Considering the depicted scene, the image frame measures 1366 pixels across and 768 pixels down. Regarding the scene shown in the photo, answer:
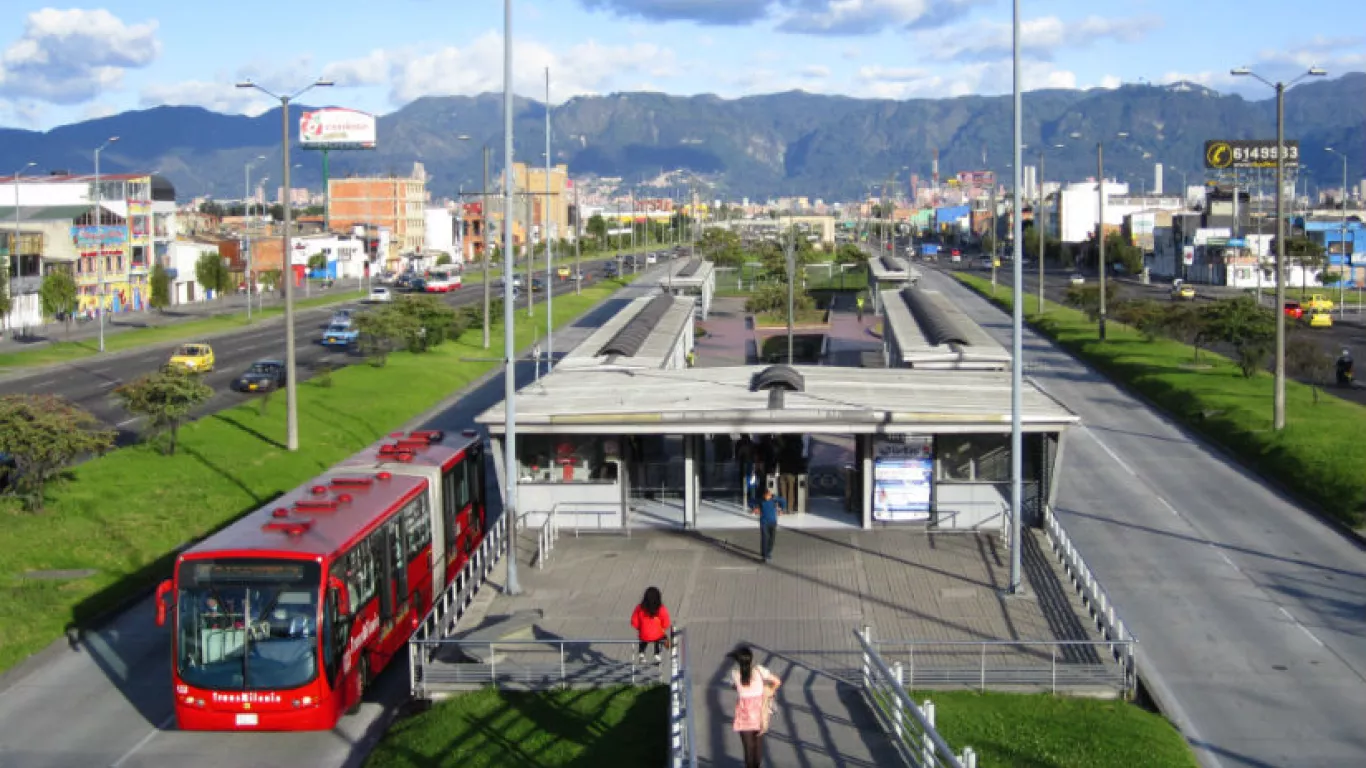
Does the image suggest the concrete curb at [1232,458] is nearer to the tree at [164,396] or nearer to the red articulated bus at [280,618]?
A: the red articulated bus at [280,618]

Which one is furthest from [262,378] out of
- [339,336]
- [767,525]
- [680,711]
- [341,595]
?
[680,711]

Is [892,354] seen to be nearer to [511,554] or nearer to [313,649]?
[511,554]

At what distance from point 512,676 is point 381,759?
7.21 feet

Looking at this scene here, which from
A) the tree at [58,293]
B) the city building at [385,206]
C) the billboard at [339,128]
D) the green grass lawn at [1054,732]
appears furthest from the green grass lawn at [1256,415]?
the billboard at [339,128]

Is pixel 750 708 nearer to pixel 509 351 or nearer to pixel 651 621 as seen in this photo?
pixel 651 621

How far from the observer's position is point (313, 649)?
16.7 metres

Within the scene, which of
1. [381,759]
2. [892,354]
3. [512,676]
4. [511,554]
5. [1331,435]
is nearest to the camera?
[381,759]

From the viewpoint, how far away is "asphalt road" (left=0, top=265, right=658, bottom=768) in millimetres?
16453

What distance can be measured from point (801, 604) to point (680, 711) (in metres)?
6.07

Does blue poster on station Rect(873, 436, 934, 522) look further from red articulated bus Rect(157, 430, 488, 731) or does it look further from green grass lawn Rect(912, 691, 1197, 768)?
red articulated bus Rect(157, 430, 488, 731)

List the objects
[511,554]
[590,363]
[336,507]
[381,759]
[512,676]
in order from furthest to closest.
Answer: [590,363] < [511,554] < [336,507] < [512,676] < [381,759]

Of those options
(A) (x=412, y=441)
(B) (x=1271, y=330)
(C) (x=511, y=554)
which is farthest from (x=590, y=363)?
(B) (x=1271, y=330)

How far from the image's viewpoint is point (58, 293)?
237 ft

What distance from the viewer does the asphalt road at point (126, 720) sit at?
16.5 metres
